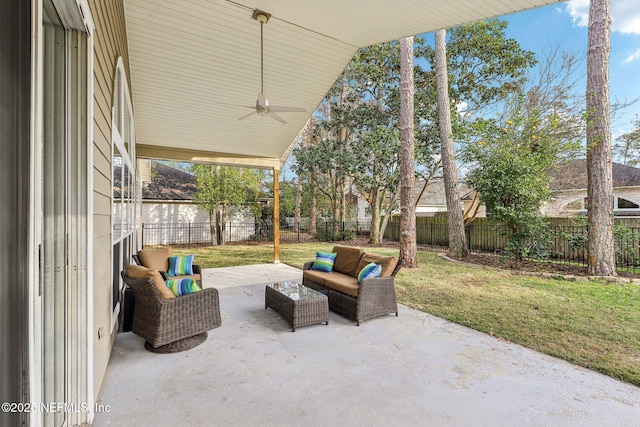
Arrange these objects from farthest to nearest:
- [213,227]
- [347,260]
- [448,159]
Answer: [213,227] → [448,159] → [347,260]

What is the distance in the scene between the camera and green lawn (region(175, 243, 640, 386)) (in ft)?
10.3

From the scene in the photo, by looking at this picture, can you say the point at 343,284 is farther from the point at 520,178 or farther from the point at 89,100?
the point at 520,178

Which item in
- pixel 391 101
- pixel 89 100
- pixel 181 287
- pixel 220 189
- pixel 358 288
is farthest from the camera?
pixel 220 189

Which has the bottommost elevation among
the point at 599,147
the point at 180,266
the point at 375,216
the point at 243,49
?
the point at 180,266

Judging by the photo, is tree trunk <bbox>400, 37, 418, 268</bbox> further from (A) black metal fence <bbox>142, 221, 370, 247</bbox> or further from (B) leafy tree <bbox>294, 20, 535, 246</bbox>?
(A) black metal fence <bbox>142, 221, 370, 247</bbox>

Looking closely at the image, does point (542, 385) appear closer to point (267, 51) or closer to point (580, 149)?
point (267, 51)

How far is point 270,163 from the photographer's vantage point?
8.80m

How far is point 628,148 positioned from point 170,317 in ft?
71.3

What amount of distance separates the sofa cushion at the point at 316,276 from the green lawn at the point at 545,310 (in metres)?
1.37

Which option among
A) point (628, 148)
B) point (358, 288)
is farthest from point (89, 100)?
point (628, 148)

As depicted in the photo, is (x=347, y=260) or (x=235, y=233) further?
(x=235, y=233)

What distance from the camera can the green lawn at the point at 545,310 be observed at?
10.3ft

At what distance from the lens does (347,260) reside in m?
5.02

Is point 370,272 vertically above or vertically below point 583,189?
below
